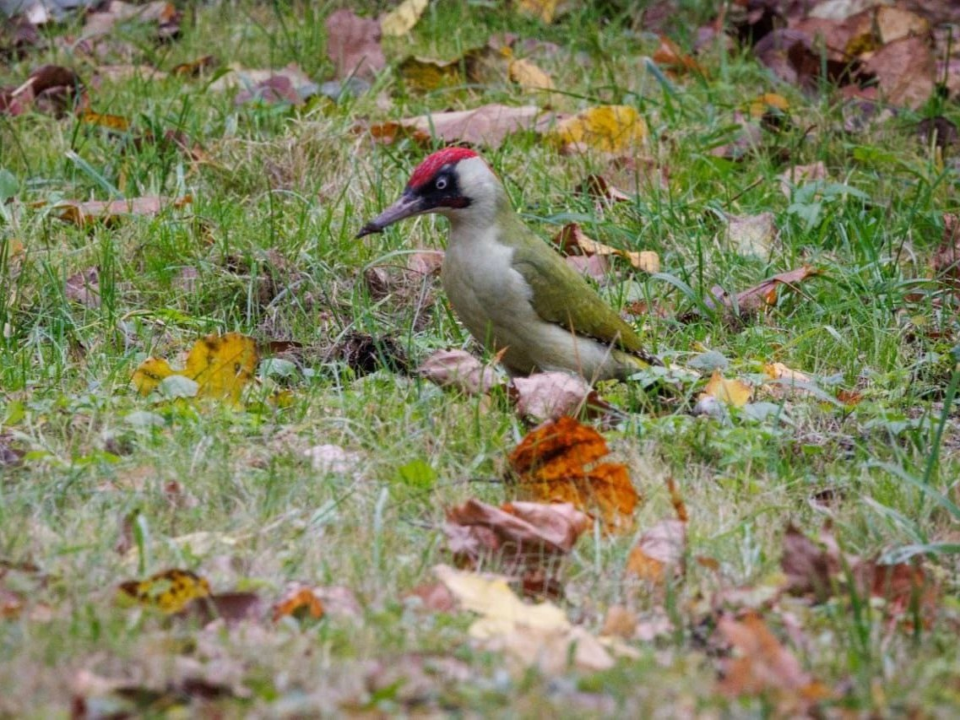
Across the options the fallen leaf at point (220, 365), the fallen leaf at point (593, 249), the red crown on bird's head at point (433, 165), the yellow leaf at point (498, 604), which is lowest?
the fallen leaf at point (593, 249)

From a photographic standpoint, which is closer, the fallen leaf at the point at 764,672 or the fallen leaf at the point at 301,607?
the fallen leaf at the point at 764,672

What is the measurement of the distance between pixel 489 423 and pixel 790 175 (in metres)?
2.58

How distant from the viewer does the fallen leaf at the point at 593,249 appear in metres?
5.25

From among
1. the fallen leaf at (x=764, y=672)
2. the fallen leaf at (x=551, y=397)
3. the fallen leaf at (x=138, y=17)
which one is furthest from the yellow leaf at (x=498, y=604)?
the fallen leaf at (x=138, y=17)

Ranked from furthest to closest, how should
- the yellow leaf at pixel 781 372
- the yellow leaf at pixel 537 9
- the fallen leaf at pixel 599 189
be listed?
1. the yellow leaf at pixel 537 9
2. the fallen leaf at pixel 599 189
3. the yellow leaf at pixel 781 372

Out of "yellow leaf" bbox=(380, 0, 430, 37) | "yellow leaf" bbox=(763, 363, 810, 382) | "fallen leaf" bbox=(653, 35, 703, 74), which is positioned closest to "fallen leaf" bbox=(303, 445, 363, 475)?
"yellow leaf" bbox=(763, 363, 810, 382)

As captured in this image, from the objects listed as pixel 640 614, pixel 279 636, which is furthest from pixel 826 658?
pixel 279 636

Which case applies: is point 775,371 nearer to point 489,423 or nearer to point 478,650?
point 489,423

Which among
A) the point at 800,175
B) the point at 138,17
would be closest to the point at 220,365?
the point at 800,175

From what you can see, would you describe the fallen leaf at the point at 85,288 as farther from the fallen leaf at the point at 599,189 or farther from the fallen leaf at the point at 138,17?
the fallen leaf at the point at 138,17

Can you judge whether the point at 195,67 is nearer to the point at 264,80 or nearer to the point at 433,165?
the point at 264,80

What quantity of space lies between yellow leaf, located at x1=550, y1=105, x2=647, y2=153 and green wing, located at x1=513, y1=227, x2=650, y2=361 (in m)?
1.57

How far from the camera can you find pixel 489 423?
3854mm

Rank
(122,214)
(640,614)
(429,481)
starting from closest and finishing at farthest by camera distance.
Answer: (640,614), (429,481), (122,214)
